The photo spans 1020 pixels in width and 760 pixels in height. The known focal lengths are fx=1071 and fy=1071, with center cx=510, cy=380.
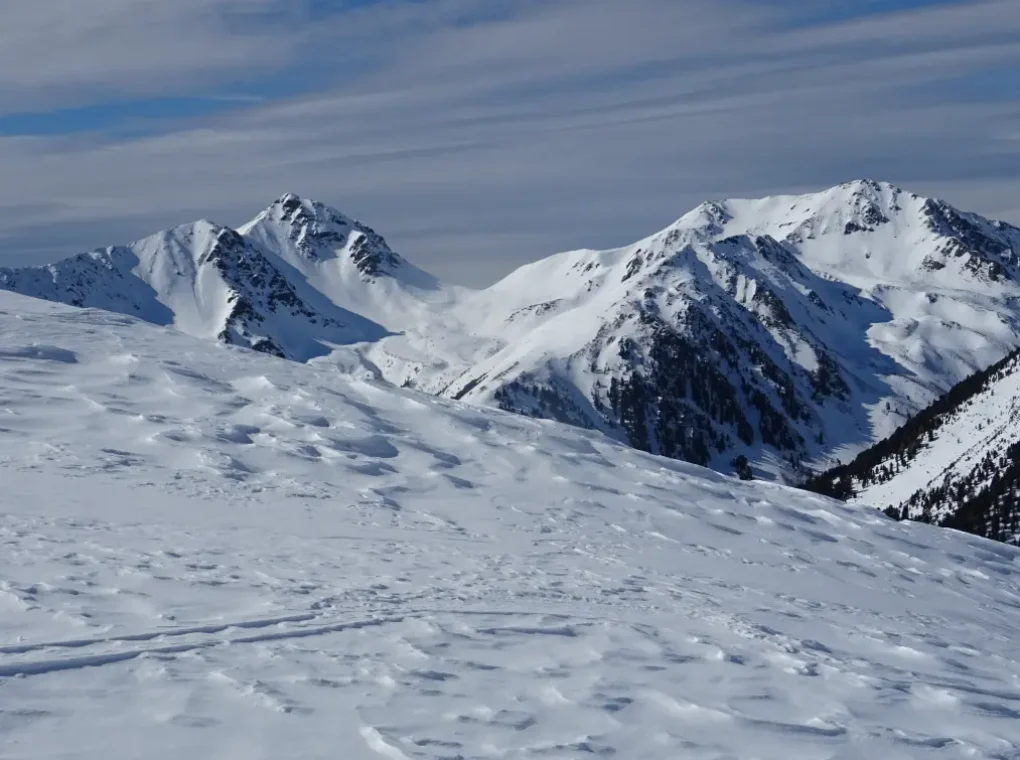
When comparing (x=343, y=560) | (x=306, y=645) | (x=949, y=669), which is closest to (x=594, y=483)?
(x=343, y=560)

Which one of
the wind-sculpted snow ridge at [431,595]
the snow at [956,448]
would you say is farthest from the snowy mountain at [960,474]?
the wind-sculpted snow ridge at [431,595]

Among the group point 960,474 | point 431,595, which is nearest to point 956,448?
→ point 960,474

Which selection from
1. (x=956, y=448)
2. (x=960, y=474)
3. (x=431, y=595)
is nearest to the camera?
(x=431, y=595)

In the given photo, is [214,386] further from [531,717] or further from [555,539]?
[531,717]

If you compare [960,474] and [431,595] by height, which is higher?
[431,595]

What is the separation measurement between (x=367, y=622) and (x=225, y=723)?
4.13 metres

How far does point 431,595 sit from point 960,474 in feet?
525

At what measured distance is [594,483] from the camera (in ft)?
97.8

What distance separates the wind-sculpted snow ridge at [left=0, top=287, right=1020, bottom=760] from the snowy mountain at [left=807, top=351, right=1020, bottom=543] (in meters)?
109

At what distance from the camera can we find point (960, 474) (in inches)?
6353

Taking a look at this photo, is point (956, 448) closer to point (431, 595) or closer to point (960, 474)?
point (960, 474)

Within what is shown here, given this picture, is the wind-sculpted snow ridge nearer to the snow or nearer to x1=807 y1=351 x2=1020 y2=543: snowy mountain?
x1=807 y1=351 x2=1020 y2=543: snowy mountain

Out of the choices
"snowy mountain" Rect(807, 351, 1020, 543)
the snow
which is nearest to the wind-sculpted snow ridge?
"snowy mountain" Rect(807, 351, 1020, 543)

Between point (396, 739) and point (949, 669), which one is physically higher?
point (396, 739)
